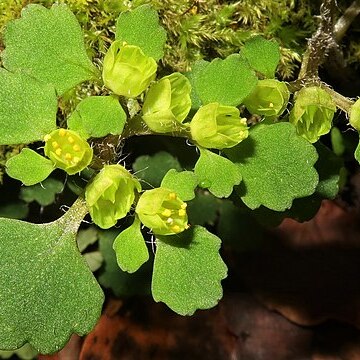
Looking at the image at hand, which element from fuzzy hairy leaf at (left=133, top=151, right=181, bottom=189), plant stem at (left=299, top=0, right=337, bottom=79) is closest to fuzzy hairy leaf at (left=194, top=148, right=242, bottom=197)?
plant stem at (left=299, top=0, right=337, bottom=79)

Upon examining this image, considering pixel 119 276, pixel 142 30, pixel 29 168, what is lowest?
pixel 119 276

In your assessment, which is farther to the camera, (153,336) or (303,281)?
(303,281)

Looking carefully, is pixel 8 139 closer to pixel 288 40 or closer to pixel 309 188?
pixel 309 188

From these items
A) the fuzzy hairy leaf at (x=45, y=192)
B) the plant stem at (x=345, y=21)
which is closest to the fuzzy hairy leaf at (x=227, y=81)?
the plant stem at (x=345, y=21)

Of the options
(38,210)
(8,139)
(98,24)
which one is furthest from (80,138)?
(38,210)

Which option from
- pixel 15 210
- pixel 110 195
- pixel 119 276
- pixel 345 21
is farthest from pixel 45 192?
pixel 345 21

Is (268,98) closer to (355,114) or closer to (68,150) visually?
(355,114)
